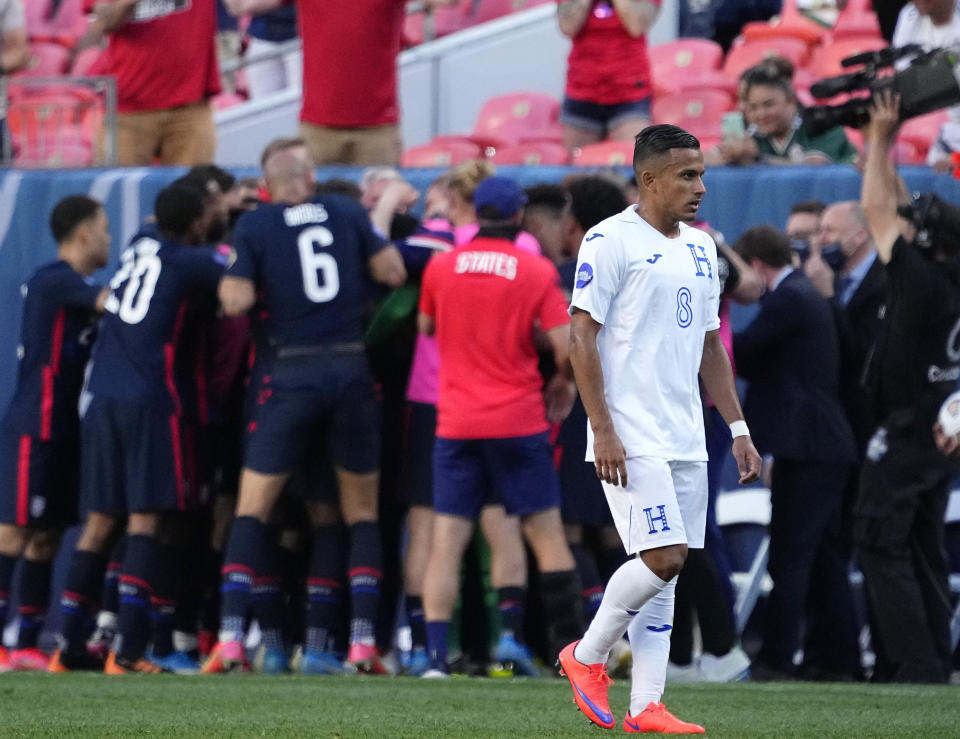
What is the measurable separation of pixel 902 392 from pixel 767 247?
98cm

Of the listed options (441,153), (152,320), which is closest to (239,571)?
(152,320)

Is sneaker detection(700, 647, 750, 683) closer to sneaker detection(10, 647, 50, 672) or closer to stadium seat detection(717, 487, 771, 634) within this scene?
stadium seat detection(717, 487, 771, 634)

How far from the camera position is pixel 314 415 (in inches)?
309

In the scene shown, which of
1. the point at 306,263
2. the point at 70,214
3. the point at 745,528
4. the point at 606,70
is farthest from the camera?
the point at 606,70

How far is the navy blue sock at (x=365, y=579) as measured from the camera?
7934 millimetres

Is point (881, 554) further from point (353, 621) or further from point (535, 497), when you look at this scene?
point (353, 621)

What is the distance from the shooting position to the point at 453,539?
762 centimetres

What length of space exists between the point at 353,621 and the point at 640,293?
3.16m

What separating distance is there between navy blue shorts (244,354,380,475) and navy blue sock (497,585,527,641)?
86 cm

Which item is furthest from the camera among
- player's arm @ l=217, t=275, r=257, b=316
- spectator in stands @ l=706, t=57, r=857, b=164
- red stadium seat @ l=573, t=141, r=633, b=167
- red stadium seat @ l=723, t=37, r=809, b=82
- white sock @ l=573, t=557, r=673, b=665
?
red stadium seat @ l=723, t=37, r=809, b=82

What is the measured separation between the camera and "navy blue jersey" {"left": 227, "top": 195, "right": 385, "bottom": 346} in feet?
26.0

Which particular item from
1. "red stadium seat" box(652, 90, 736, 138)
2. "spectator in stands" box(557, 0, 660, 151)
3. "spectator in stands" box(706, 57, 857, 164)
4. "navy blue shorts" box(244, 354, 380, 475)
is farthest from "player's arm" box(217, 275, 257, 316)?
"red stadium seat" box(652, 90, 736, 138)

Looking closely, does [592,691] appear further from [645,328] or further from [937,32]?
[937,32]

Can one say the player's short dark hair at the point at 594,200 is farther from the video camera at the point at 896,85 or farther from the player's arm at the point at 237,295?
the player's arm at the point at 237,295
